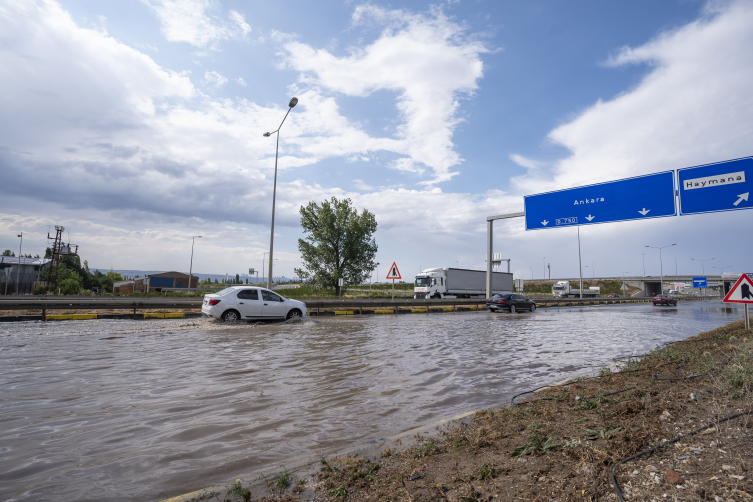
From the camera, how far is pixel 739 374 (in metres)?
4.43

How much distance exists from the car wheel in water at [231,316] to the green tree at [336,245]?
27.2 metres

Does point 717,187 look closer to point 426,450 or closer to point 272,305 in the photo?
point 272,305

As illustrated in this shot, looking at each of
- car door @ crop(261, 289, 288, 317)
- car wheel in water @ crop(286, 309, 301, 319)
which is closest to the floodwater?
car door @ crop(261, 289, 288, 317)

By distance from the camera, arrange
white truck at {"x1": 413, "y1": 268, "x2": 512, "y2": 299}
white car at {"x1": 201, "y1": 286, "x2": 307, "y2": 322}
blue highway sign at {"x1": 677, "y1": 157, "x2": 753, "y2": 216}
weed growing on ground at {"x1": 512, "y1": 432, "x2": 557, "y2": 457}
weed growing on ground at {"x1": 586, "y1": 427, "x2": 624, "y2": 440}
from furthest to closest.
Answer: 1. white truck at {"x1": 413, "y1": 268, "x2": 512, "y2": 299}
2. blue highway sign at {"x1": 677, "y1": 157, "x2": 753, "y2": 216}
3. white car at {"x1": 201, "y1": 286, "x2": 307, "y2": 322}
4. weed growing on ground at {"x1": 586, "y1": 427, "x2": 624, "y2": 440}
5. weed growing on ground at {"x1": 512, "y1": 432, "x2": 557, "y2": 457}

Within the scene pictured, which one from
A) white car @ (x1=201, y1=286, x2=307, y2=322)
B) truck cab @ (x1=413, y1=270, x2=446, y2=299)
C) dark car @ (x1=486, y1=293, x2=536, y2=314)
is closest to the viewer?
white car @ (x1=201, y1=286, x2=307, y2=322)

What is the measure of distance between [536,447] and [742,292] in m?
13.4

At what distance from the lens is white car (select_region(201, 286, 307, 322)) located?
49.2ft

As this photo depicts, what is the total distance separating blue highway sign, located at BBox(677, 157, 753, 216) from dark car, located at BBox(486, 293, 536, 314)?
12303 mm

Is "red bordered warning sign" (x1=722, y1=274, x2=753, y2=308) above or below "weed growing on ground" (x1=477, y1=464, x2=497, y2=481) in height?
above

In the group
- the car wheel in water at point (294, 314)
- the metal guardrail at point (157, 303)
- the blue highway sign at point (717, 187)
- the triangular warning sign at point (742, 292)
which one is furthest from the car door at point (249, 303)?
the blue highway sign at point (717, 187)

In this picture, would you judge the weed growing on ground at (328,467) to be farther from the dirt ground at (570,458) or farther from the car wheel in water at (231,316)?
the car wheel in water at (231,316)

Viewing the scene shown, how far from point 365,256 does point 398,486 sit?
1662 inches

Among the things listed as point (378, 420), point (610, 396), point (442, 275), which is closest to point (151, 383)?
point (378, 420)

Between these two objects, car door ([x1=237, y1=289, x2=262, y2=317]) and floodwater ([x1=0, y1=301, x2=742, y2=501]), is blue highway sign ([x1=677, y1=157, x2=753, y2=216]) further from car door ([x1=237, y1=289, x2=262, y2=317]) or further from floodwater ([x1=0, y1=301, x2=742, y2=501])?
car door ([x1=237, y1=289, x2=262, y2=317])
